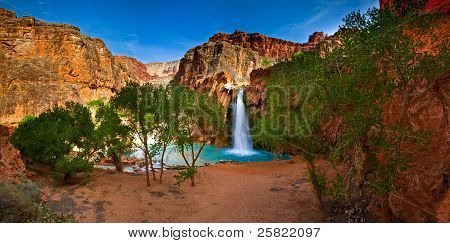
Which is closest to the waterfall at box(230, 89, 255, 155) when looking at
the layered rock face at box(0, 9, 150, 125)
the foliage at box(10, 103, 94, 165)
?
the foliage at box(10, 103, 94, 165)

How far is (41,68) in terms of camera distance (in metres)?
53.5

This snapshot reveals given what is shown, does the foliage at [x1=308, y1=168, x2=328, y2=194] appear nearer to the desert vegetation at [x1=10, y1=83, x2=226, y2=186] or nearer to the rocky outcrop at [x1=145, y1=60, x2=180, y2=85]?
the desert vegetation at [x1=10, y1=83, x2=226, y2=186]

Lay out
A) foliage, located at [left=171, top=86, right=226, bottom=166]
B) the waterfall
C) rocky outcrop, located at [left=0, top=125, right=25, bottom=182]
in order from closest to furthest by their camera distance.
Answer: rocky outcrop, located at [left=0, top=125, right=25, bottom=182]
foliage, located at [left=171, top=86, right=226, bottom=166]
the waterfall

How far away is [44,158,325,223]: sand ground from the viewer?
11.5m

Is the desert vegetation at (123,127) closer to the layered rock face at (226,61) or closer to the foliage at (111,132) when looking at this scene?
the foliage at (111,132)

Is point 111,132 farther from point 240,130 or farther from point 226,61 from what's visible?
point 226,61

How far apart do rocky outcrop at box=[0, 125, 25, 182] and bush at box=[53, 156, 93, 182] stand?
2302 millimetres

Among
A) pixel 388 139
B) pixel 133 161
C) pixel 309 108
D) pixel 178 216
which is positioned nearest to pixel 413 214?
pixel 388 139

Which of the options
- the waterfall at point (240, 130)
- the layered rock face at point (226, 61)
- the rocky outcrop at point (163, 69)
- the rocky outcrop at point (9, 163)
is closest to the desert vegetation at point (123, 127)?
the rocky outcrop at point (9, 163)

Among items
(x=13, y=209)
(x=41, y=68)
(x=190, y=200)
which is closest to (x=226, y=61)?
(x=41, y=68)

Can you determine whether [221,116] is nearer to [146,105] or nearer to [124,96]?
[146,105]

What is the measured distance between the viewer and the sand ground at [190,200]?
11461mm

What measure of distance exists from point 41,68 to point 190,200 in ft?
177

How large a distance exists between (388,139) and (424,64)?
2146 millimetres
